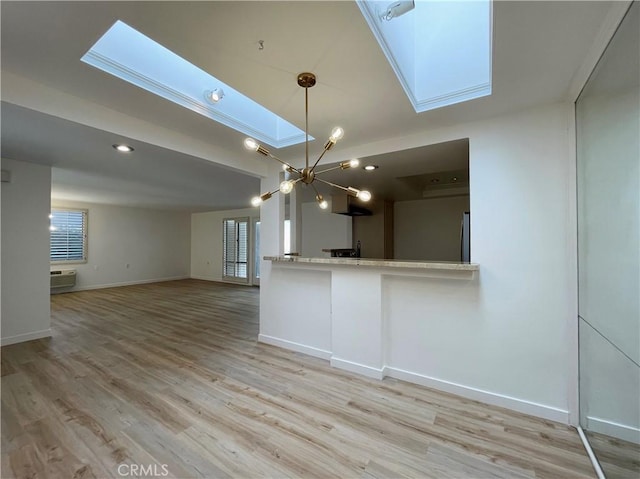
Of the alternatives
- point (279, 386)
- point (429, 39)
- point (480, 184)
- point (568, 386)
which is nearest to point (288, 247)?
point (279, 386)

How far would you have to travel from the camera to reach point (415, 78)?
2232mm

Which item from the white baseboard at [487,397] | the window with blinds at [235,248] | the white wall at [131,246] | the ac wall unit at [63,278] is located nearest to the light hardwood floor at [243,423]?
the white baseboard at [487,397]

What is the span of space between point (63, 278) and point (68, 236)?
1142 millimetres

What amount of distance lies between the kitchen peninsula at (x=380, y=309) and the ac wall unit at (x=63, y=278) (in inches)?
283

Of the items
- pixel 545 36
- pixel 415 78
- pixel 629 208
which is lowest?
pixel 629 208

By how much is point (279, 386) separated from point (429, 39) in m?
3.24

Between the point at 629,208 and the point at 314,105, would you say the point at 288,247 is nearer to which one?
the point at 314,105

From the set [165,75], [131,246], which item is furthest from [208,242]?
[165,75]

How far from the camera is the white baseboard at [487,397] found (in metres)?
2.10

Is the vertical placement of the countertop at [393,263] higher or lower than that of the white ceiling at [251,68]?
lower

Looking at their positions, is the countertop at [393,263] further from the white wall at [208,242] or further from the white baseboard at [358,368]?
the white wall at [208,242]

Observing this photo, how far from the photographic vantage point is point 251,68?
173 cm

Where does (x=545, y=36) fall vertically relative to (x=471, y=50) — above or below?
below

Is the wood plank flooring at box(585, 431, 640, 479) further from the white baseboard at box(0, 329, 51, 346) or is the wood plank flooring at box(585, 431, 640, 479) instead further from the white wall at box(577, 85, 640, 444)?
the white baseboard at box(0, 329, 51, 346)
